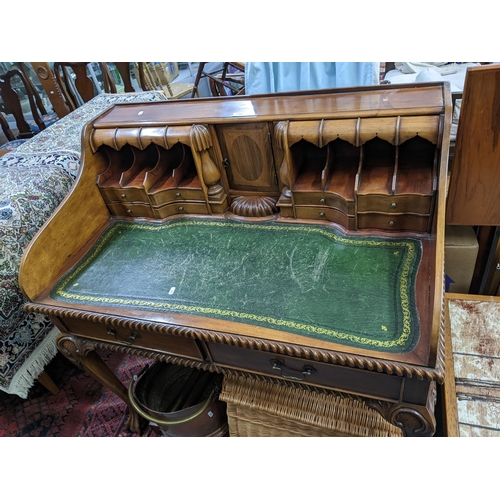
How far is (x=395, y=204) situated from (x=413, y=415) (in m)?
0.53

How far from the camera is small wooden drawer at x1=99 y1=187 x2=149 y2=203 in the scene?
129cm

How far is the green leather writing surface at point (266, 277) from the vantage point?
87 centimetres

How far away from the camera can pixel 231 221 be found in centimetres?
126

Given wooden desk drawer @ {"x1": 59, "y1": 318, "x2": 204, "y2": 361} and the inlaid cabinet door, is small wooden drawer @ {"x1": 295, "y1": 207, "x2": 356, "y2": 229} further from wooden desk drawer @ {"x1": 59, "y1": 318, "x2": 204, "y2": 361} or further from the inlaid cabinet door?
wooden desk drawer @ {"x1": 59, "y1": 318, "x2": 204, "y2": 361}

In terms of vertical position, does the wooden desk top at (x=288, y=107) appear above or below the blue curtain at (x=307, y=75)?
above

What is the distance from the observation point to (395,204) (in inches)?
39.6

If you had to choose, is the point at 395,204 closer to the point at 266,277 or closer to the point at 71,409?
the point at 266,277

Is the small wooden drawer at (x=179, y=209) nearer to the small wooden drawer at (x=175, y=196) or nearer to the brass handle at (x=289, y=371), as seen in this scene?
the small wooden drawer at (x=175, y=196)

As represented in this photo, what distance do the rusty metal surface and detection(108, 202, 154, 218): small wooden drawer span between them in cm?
115

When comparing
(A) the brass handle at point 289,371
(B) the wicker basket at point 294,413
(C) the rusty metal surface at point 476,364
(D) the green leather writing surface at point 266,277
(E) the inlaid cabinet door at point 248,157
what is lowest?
(B) the wicker basket at point 294,413

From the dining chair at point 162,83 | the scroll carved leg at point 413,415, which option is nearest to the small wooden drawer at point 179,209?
the scroll carved leg at point 413,415

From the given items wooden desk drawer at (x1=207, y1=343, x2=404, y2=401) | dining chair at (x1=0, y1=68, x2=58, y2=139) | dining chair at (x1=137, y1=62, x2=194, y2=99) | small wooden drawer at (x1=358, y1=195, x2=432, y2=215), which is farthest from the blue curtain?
dining chair at (x1=0, y1=68, x2=58, y2=139)

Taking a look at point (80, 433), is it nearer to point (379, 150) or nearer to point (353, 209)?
point (353, 209)

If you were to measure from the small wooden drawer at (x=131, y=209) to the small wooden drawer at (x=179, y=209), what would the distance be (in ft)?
0.11
